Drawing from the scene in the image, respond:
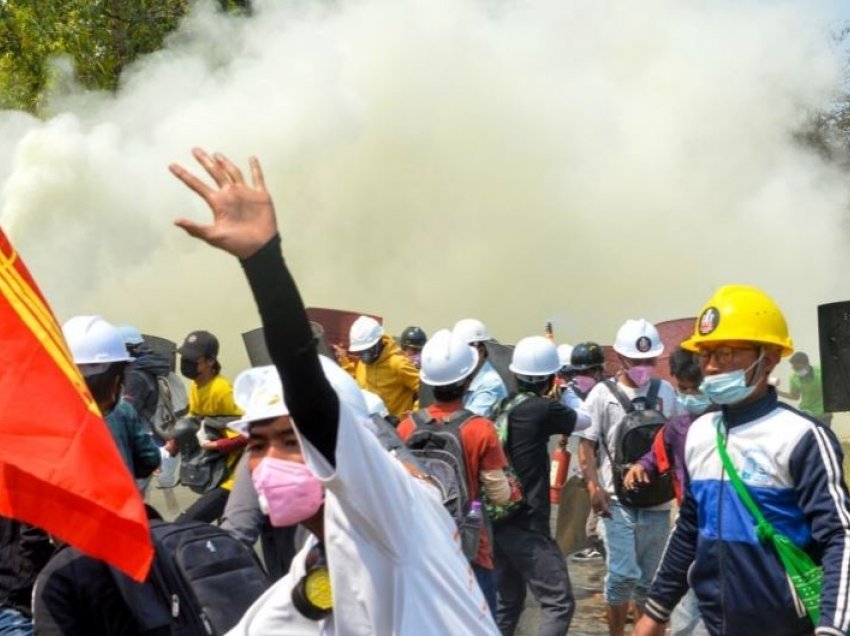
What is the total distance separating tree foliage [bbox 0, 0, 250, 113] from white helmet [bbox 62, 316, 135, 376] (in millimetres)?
15002

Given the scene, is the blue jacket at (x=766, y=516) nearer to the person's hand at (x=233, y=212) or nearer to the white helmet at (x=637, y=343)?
the person's hand at (x=233, y=212)

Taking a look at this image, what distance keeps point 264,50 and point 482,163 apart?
3.47 m

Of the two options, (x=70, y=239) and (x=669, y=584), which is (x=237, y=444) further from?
(x=70, y=239)

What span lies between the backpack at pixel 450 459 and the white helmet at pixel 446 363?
157 mm

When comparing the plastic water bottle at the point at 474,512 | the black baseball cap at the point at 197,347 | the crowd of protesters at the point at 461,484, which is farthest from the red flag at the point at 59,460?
the black baseball cap at the point at 197,347

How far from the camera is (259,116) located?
19.8m

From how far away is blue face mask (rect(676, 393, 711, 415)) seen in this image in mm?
6574

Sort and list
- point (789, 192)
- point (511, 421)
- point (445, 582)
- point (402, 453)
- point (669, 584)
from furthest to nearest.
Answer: point (789, 192) < point (511, 421) < point (669, 584) < point (402, 453) < point (445, 582)

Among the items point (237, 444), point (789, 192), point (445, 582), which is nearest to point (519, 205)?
point (789, 192)

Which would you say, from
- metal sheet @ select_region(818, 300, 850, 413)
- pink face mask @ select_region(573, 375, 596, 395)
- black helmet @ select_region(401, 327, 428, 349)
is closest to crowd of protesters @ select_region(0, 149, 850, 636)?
metal sheet @ select_region(818, 300, 850, 413)

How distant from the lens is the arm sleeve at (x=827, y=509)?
3.59 m

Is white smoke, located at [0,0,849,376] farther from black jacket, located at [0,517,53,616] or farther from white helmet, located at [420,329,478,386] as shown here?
black jacket, located at [0,517,53,616]

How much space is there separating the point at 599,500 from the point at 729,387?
3.38m

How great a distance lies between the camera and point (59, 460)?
2.85 meters
